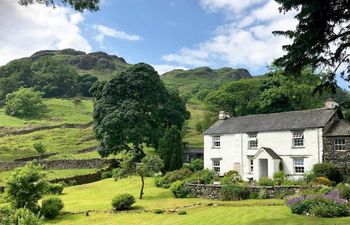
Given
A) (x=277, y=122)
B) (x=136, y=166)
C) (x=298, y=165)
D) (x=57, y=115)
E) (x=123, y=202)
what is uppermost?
(x=57, y=115)

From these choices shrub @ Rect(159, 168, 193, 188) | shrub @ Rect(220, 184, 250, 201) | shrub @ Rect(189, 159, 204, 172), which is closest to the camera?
shrub @ Rect(220, 184, 250, 201)

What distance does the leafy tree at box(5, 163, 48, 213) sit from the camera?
2969 cm

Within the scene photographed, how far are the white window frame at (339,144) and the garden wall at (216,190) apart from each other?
31.4 ft

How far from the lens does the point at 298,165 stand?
39.9 meters

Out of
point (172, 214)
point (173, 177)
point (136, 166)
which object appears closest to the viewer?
point (172, 214)

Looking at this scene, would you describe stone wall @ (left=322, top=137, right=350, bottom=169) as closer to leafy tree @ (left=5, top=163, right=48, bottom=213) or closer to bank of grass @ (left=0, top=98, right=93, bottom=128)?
leafy tree @ (left=5, top=163, right=48, bottom=213)

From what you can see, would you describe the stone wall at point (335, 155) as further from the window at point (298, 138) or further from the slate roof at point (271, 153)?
the slate roof at point (271, 153)

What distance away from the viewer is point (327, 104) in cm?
4156

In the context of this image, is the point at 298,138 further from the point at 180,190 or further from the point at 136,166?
the point at 136,166

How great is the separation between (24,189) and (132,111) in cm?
2408

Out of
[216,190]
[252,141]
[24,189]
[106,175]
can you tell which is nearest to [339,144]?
[252,141]

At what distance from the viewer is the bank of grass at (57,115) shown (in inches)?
3875

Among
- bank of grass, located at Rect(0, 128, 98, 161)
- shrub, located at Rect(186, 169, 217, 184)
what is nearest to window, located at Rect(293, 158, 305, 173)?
shrub, located at Rect(186, 169, 217, 184)

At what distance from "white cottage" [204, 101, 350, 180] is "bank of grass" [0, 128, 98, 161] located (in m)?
32.3
